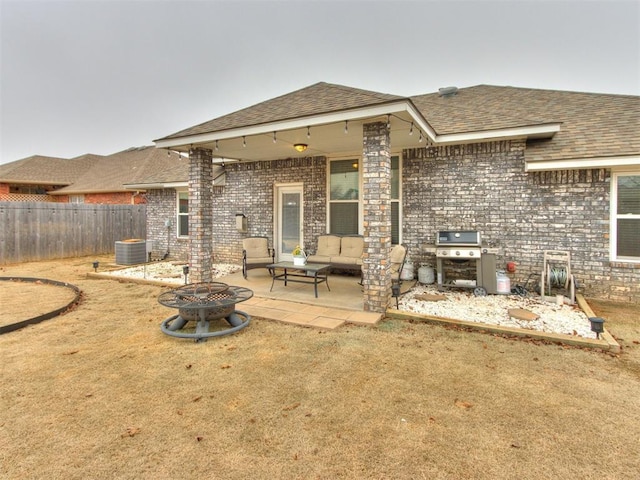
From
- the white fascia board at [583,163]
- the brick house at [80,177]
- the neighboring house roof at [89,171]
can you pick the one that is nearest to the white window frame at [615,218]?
the white fascia board at [583,163]

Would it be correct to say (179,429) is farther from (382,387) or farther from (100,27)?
(100,27)

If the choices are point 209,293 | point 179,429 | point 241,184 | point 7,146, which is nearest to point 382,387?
point 179,429

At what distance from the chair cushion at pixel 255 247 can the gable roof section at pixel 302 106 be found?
2.76 meters

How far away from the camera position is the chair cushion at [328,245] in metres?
7.55

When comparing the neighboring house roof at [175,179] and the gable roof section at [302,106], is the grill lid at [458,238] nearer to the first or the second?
the gable roof section at [302,106]

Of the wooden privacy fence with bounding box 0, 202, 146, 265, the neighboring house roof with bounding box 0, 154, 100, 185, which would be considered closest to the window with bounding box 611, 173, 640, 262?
the wooden privacy fence with bounding box 0, 202, 146, 265

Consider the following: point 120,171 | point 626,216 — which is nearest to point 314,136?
point 626,216

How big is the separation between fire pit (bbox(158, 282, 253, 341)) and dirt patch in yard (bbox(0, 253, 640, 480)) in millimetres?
132

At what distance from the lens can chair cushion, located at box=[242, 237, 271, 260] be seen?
7.82 metres

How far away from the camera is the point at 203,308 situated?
3887 mm

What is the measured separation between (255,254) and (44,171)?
18080 millimetres

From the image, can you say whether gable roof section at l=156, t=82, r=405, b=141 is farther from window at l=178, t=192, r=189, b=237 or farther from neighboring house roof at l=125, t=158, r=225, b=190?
window at l=178, t=192, r=189, b=237

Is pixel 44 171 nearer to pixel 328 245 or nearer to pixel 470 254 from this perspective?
pixel 328 245

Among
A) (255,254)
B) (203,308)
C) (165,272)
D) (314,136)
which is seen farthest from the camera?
(165,272)
